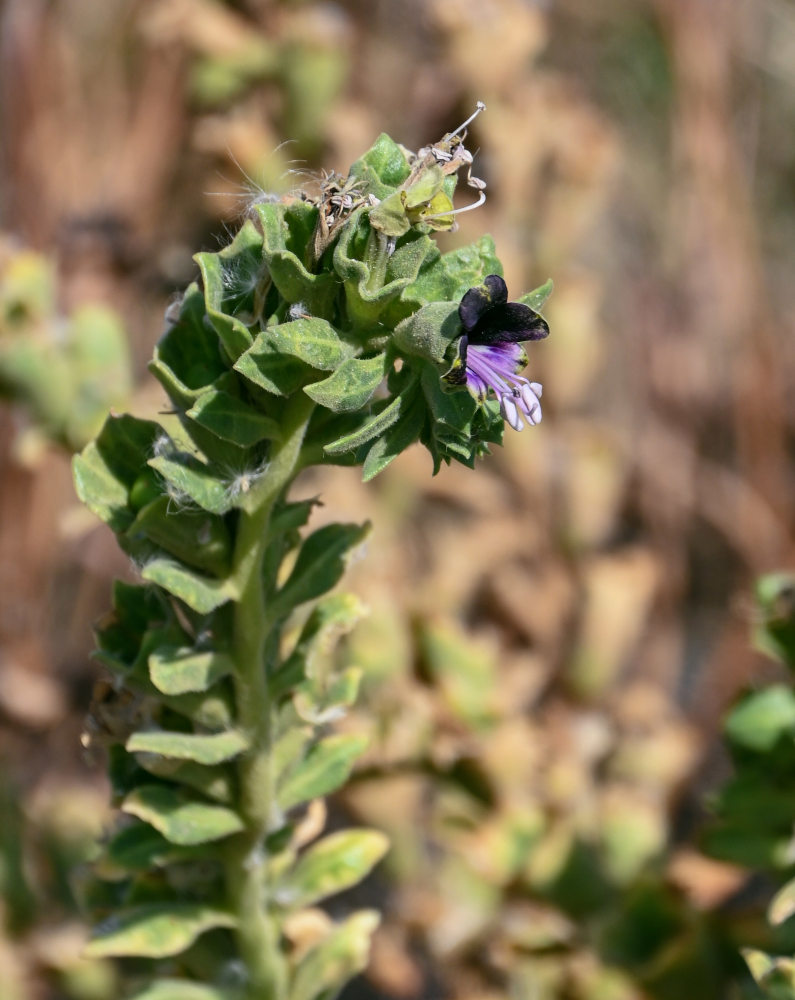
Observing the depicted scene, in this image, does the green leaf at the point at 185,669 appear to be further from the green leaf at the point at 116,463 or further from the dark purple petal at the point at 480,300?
the dark purple petal at the point at 480,300

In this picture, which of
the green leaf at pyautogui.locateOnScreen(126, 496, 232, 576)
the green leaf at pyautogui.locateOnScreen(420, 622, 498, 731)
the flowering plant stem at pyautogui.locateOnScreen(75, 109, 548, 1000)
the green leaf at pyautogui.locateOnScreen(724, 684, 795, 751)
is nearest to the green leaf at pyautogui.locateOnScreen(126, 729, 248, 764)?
the flowering plant stem at pyautogui.locateOnScreen(75, 109, 548, 1000)

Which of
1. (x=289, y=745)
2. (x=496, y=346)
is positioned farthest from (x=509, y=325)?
(x=289, y=745)

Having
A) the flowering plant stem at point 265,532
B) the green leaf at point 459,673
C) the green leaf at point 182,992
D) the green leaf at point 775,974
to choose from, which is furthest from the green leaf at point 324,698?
the green leaf at point 459,673

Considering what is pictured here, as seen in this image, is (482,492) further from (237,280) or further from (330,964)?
(237,280)

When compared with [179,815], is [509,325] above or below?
above

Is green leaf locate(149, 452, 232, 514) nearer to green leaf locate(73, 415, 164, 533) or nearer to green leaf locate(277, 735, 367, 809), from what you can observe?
green leaf locate(73, 415, 164, 533)

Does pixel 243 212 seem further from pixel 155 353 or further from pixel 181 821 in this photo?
pixel 181 821
